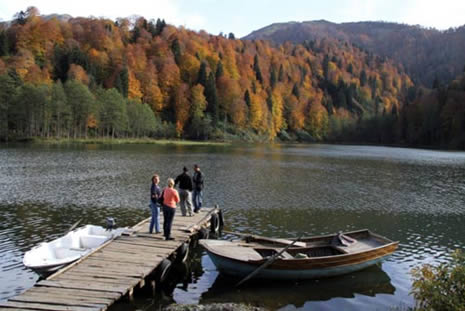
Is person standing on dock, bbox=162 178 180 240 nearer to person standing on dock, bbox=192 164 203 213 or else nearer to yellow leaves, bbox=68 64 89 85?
person standing on dock, bbox=192 164 203 213

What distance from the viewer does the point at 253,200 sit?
36.0 m

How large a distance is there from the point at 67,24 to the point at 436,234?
176 meters

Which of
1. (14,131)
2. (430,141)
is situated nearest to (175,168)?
(14,131)

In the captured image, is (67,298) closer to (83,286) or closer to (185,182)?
(83,286)

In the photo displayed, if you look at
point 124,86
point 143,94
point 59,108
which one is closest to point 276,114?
point 143,94

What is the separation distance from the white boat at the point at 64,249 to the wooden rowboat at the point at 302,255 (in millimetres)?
5240

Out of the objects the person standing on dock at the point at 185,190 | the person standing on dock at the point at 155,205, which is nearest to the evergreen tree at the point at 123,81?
the person standing on dock at the point at 185,190

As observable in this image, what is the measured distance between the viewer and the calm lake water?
54.0 feet

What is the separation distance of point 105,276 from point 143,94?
13725 centimetres

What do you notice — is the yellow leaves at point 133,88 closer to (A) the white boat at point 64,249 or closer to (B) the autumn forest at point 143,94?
(B) the autumn forest at point 143,94

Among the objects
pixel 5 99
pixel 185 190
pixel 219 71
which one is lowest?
pixel 185 190

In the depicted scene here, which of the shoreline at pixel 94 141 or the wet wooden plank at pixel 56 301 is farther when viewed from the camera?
the shoreline at pixel 94 141

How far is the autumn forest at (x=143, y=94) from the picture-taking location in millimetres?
104875

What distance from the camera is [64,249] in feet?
57.3
